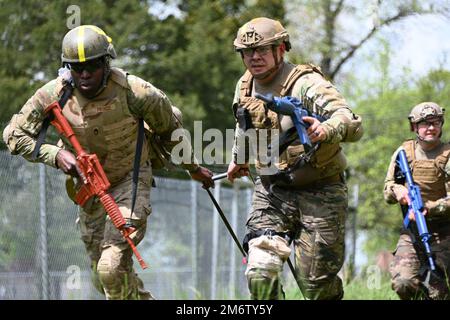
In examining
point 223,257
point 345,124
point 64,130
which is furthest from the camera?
point 223,257

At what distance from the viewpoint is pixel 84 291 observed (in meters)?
12.1

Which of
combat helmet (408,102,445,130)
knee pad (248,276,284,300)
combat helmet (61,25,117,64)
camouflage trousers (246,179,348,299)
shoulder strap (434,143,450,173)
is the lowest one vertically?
knee pad (248,276,284,300)

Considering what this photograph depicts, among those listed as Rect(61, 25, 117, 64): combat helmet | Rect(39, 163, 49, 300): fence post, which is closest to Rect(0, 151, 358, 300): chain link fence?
Rect(39, 163, 49, 300): fence post

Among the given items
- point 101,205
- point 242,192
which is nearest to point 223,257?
point 242,192

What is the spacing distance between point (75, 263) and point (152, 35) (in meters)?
15.8

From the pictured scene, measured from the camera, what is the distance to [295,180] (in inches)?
298

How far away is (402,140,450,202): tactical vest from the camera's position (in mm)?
9938

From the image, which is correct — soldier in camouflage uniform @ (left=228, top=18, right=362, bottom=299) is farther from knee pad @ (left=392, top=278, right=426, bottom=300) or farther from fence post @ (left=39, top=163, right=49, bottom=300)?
fence post @ (left=39, top=163, right=49, bottom=300)

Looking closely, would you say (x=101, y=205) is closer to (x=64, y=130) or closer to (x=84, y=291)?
(x=64, y=130)

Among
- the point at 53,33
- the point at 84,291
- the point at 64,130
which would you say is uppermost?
the point at 53,33

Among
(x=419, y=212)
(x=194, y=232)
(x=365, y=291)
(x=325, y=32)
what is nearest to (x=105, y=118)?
(x=419, y=212)

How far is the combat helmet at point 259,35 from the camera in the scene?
7332mm

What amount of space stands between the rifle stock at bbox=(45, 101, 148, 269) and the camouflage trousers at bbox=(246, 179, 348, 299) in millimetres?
894

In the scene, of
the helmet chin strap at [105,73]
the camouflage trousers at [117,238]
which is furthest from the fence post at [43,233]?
the helmet chin strap at [105,73]
